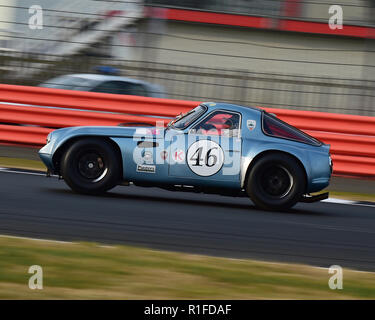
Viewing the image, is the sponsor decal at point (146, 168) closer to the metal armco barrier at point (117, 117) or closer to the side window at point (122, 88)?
the metal armco barrier at point (117, 117)

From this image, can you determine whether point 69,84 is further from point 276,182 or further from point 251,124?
point 276,182

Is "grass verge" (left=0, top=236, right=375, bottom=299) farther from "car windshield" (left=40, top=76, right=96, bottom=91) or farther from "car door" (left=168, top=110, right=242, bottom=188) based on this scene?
"car windshield" (left=40, top=76, right=96, bottom=91)

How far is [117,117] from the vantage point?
11836 millimetres

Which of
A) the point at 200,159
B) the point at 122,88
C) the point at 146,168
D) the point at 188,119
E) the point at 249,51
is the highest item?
the point at 249,51

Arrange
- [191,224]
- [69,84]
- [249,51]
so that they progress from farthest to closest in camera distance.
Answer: [249,51] < [69,84] < [191,224]

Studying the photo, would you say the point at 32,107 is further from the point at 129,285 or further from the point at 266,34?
the point at 129,285

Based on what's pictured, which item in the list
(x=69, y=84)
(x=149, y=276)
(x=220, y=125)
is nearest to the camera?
(x=149, y=276)

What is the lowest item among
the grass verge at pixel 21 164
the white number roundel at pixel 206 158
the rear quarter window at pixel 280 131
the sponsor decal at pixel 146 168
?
the grass verge at pixel 21 164

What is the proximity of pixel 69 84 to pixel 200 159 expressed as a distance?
4.31m

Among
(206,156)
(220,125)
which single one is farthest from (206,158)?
(220,125)

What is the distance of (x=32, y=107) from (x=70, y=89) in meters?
0.67

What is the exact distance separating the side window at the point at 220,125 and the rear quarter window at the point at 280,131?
340 mm

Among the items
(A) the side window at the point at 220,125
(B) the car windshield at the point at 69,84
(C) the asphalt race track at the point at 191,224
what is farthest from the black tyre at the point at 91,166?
(B) the car windshield at the point at 69,84

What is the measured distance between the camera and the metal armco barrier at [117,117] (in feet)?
37.7
